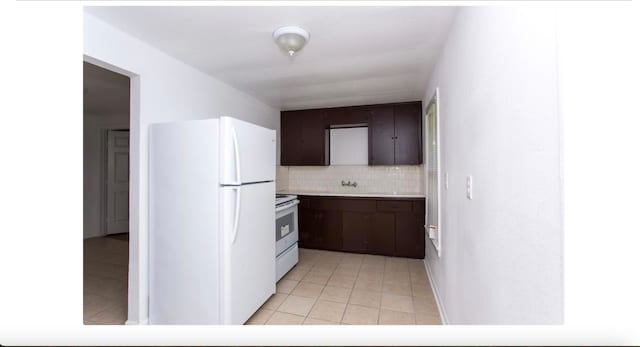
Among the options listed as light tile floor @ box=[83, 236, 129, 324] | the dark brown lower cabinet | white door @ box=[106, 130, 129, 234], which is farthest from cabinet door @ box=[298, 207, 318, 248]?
white door @ box=[106, 130, 129, 234]

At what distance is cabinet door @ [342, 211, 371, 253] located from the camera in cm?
354

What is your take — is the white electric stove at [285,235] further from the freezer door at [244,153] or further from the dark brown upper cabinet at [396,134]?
the dark brown upper cabinet at [396,134]

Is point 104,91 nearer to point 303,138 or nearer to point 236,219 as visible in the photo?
point 303,138

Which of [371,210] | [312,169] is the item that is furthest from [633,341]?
[312,169]

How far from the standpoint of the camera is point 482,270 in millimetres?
1109

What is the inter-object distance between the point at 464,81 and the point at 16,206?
175 cm

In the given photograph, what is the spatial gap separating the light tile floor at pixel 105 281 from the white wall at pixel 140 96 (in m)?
0.38

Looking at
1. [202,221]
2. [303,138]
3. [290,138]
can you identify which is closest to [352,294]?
[202,221]

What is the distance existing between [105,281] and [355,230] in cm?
300

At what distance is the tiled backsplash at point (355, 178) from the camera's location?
3.84 meters

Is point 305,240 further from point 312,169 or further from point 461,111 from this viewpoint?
point 461,111

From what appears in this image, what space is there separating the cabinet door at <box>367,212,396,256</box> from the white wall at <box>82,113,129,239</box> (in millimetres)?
4665

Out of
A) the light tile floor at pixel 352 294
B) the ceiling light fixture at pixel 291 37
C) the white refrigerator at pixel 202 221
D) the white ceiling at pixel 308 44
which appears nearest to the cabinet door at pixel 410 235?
the light tile floor at pixel 352 294

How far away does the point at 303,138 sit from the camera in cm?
401
